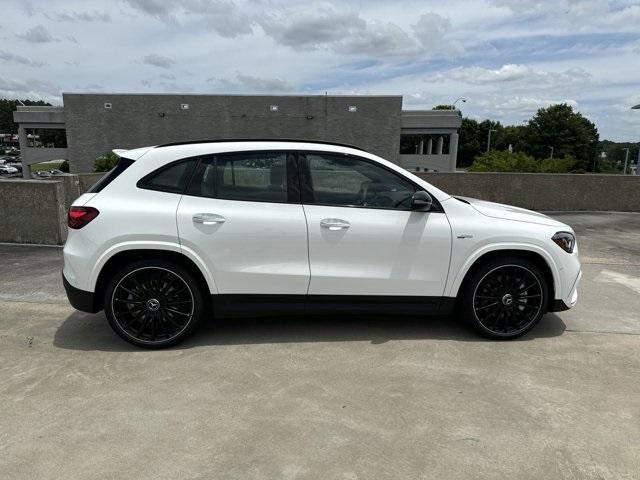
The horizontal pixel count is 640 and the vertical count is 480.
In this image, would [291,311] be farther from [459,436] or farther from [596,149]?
[596,149]

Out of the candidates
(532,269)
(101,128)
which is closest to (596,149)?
(101,128)

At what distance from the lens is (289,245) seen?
3998 millimetres

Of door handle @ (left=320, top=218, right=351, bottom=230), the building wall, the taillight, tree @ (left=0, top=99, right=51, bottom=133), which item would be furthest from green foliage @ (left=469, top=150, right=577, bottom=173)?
tree @ (left=0, top=99, right=51, bottom=133)

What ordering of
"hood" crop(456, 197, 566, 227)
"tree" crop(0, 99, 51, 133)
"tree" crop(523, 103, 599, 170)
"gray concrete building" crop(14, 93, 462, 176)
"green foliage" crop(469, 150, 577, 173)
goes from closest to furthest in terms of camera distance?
1. "hood" crop(456, 197, 566, 227)
2. "green foliage" crop(469, 150, 577, 173)
3. "gray concrete building" crop(14, 93, 462, 176)
4. "tree" crop(523, 103, 599, 170)
5. "tree" crop(0, 99, 51, 133)

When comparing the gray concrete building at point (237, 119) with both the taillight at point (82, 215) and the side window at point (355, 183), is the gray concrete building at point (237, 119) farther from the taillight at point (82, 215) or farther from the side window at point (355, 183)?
the taillight at point (82, 215)

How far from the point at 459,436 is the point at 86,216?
10.6 ft

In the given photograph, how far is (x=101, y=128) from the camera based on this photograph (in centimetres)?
4184

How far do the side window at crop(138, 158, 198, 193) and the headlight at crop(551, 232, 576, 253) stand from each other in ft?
10.5

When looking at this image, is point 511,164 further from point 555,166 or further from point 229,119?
point 229,119

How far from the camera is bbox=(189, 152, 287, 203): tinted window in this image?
404 centimetres

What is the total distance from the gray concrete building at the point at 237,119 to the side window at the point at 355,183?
37.7 meters

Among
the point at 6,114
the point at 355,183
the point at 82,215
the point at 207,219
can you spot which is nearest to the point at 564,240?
the point at 355,183

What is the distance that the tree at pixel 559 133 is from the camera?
73.9 meters

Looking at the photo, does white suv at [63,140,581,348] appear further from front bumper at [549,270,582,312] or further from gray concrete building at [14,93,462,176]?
gray concrete building at [14,93,462,176]
